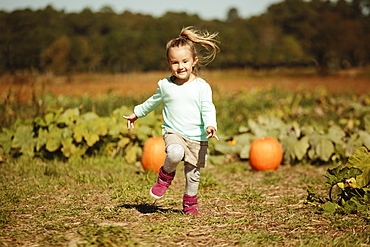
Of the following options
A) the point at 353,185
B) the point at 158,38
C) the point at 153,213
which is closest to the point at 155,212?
the point at 153,213

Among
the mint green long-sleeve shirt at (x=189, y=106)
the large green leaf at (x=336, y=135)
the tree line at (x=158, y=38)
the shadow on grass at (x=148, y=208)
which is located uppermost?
the tree line at (x=158, y=38)

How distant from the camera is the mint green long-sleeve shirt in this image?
9.41 feet

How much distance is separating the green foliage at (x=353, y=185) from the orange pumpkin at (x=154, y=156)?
190cm

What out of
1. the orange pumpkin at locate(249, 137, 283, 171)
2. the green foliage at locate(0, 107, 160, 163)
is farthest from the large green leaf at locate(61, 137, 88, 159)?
the orange pumpkin at locate(249, 137, 283, 171)

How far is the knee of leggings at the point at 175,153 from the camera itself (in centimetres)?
276

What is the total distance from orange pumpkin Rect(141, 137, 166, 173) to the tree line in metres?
47.6

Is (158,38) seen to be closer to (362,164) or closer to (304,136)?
A: (304,136)

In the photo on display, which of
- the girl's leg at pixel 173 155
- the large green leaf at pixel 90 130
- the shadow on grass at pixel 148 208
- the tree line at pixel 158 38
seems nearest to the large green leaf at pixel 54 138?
the large green leaf at pixel 90 130

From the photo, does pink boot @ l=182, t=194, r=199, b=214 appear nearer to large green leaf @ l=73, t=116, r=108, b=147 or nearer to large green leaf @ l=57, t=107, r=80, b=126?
large green leaf @ l=73, t=116, r=108, b=147

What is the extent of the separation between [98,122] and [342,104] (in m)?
5.07

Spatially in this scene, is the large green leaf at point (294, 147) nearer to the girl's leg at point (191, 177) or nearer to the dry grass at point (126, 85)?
the dry grass at point (126, 85)

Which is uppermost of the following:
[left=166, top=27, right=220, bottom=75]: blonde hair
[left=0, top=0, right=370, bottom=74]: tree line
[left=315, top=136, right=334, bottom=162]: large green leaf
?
[left=0, top=0, right=370, bottom=74]: tree line

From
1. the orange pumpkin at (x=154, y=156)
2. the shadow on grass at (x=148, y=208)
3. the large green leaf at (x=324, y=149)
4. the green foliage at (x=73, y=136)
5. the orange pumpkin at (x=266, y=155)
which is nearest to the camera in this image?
the shadow on grass at (x=148, y=208)

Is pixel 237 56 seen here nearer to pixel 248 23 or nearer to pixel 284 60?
pixel 284 60
